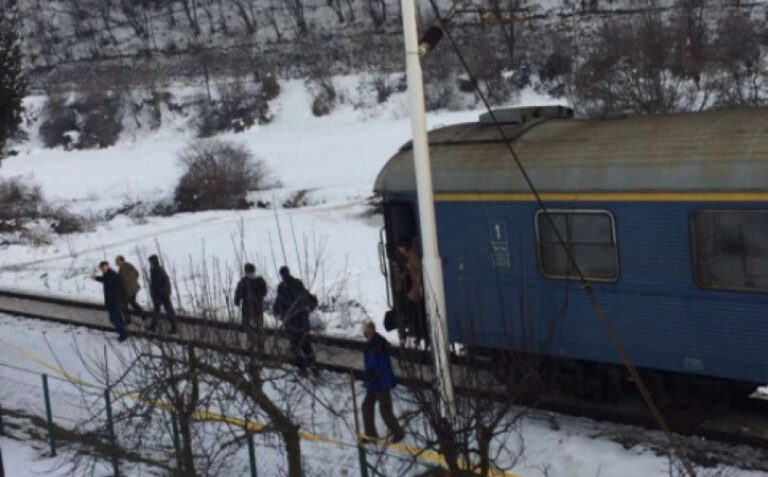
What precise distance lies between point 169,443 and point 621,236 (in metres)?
5.81

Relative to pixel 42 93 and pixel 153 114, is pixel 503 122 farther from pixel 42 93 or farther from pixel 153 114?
pixel 42 93

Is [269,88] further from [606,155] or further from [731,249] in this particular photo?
[731,249]

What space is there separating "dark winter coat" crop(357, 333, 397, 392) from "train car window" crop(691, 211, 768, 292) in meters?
3.51

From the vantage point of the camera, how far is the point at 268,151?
47.9 metres

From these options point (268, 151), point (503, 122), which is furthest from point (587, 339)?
point (268, 151)

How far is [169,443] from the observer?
11867mm

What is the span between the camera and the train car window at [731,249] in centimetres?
995

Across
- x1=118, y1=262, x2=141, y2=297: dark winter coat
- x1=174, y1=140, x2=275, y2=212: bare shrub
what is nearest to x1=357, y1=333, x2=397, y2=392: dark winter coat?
x1=118, y1=262, x2=141, y2=297: dark winter coat

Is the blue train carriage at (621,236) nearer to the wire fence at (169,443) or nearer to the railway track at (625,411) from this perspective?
the railway track at (625,411)

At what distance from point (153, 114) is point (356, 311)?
159ft

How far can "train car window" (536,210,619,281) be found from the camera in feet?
36.5

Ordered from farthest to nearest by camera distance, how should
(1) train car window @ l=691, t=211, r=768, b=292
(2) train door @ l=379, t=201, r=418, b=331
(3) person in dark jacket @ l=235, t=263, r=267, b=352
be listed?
1. (2) train door @ l=379, t=201, r=418, b=331
2. (1) train car window @ l=691, t=211, r=768, b=292
3. (3) person in dark jacket @ l=235, t=263, r=267, b=352

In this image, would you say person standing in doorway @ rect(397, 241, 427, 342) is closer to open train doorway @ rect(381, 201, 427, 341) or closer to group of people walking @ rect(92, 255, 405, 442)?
open train doorway @ rect(381, 201, 427, 341)

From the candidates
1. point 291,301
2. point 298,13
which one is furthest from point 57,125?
Answer: point 291,301
